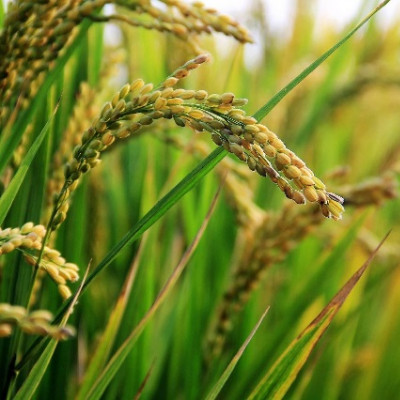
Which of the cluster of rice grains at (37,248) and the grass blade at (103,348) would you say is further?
the grass blade at (103,348)

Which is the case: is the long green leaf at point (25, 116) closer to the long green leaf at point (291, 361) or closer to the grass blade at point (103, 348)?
the grass blade at point (103, 348)

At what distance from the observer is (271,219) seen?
1.27 meters

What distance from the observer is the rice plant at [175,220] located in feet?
2.30

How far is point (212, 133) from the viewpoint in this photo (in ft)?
2.21

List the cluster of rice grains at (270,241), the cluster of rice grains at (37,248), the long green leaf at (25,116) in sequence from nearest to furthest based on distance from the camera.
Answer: the cluster of rice grains at (37,248) < the long green leaf at (25,116) < the cluster of rice grains at (270,241)

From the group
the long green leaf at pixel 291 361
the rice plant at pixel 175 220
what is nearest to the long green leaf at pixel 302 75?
the rice plant at pixel 175 220

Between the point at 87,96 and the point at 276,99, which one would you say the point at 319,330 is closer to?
the point at 276,99

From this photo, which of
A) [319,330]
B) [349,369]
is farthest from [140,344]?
[349,369]

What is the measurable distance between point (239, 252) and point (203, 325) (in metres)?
0.28

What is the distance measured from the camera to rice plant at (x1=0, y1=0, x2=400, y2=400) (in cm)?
70

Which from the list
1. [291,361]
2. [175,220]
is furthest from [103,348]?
[175,220]

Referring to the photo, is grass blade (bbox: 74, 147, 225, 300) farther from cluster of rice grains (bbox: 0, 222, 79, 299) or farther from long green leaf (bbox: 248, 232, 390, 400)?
long green leaf (bbox: 248, 232, 390, 400)

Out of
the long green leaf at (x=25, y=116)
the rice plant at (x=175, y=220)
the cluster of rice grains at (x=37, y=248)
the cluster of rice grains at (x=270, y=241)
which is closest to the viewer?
the cluster of rice grains at (x=37, y=248)

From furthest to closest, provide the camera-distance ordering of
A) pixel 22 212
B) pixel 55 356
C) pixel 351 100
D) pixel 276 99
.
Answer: pixel 351 100
pixel 55 356
pixel 22 212
pixel 276 99
